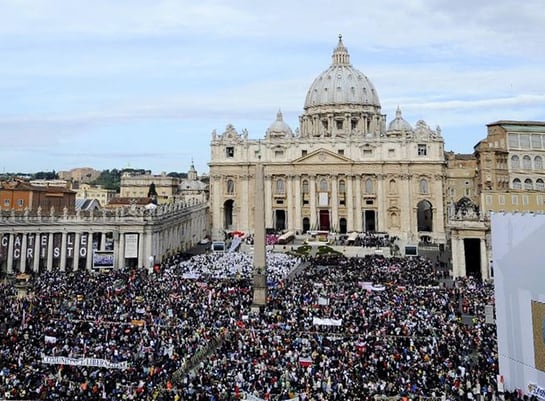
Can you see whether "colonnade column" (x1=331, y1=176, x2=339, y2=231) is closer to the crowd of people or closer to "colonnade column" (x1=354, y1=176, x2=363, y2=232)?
"colonnade column" (x1=354, y1=176, x2=363, y2=232)

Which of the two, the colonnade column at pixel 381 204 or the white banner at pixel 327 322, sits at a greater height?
the colonnade column at pixel 381 204

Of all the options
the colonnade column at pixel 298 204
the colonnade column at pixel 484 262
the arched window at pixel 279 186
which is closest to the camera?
the colonnade column at pixel 484 262

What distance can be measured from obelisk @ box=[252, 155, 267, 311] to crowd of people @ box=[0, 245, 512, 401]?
→ 31.9 inches

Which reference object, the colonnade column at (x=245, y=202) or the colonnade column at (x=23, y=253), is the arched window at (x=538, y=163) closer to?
the colonnade column at (x=245, y=202)

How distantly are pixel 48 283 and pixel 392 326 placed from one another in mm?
25732

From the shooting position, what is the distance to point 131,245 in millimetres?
56000

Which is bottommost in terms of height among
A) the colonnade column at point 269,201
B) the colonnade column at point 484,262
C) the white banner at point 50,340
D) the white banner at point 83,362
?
the white banner at point 83,362

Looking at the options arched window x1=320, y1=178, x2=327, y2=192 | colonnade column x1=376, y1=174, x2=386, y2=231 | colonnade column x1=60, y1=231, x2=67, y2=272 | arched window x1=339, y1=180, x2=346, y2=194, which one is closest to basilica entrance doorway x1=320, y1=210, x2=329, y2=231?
arched window x1=320, y1=178, x2=327, y2=192

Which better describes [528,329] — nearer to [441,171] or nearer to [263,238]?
[263,238]

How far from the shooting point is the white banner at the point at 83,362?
22.8m

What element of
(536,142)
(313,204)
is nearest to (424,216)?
(313,204)

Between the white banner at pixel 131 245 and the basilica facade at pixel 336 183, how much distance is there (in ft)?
108

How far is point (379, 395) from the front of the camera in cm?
1972

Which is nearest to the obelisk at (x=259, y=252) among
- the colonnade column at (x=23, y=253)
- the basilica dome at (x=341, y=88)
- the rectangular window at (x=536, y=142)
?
the colonnade column at (x=23, y=253)
